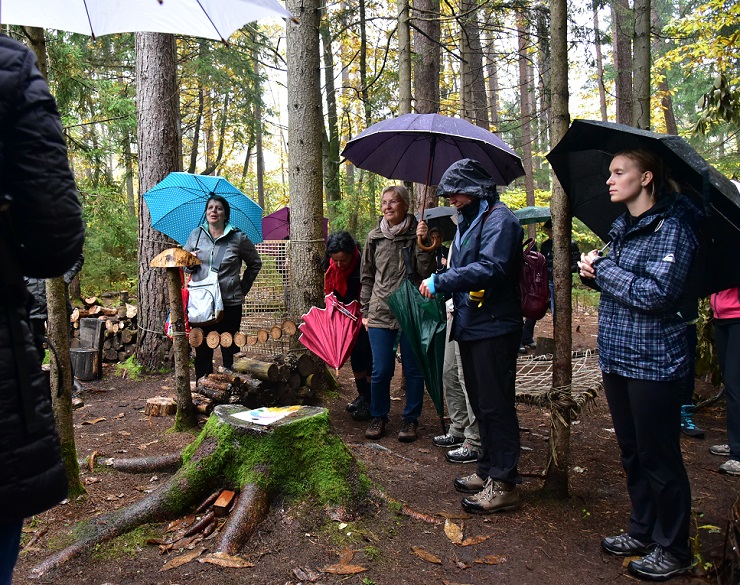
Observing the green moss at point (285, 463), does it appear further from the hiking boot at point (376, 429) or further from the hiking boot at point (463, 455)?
the hiking boot at point (376, 429)

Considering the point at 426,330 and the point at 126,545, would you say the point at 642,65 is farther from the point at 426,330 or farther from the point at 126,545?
the point at 126,545

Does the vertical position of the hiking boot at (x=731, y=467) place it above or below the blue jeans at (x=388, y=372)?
below

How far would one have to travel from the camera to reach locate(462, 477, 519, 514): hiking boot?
3.48 metres

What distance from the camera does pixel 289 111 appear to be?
5.85 m

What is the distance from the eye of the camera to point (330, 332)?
212 inches

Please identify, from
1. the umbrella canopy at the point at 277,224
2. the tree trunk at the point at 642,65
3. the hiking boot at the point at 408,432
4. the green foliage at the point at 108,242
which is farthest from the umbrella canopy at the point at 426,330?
the green foliage at the point at 108,242

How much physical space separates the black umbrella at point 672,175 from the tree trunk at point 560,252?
0.13 m

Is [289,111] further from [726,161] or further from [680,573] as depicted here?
[726,161]

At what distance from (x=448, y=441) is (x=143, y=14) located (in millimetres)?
3613

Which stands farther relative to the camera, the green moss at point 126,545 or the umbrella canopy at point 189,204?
the umbrella canopy at point 189,204

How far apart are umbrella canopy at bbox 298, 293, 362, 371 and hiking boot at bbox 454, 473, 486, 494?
1.80m

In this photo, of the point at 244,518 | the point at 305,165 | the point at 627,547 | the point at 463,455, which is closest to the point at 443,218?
the point at 305,165

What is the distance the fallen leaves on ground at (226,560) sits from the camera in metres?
2.79

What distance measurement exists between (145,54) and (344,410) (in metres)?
4.79
